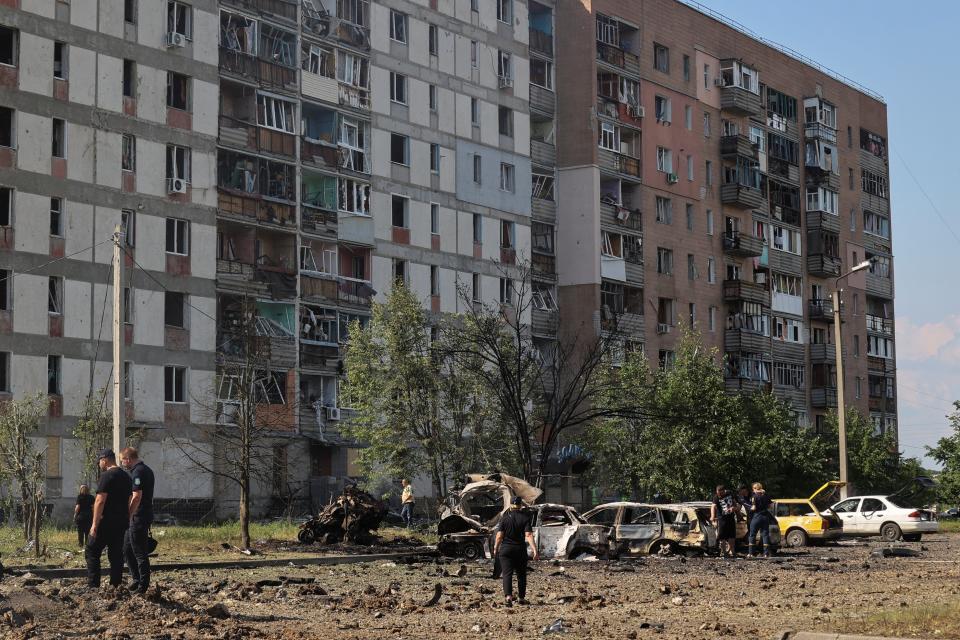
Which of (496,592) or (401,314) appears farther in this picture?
(401,314)

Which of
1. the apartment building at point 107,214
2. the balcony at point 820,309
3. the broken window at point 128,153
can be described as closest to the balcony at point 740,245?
the balcony at point 820,309

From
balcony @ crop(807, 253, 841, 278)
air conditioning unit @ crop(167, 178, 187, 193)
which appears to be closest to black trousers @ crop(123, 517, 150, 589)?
air conditioning unit @ crop(167, 178, 187, 193)

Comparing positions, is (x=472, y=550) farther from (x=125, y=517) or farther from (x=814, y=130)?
(x=814, y=130)

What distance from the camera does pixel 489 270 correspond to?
70312 millimetres

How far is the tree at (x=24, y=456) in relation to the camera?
37.4m

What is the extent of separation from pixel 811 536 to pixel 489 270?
27.3 meters

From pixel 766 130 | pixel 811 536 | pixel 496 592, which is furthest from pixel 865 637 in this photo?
pixel 766 130

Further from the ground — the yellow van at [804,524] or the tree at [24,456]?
the tree at [24,456]

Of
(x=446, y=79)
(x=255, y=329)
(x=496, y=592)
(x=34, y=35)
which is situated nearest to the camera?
(x=496, y=592)

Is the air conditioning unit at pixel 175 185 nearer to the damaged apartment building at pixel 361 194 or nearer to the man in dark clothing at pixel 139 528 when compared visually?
the damaged apartment building at pixel 361 194

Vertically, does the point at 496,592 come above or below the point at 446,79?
below

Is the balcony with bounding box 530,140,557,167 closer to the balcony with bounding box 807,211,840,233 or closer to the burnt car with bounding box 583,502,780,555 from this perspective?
the balcony with bounding box 807,211,840,233

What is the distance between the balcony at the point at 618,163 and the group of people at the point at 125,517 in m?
56.2

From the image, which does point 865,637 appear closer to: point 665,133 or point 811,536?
point 811,536
